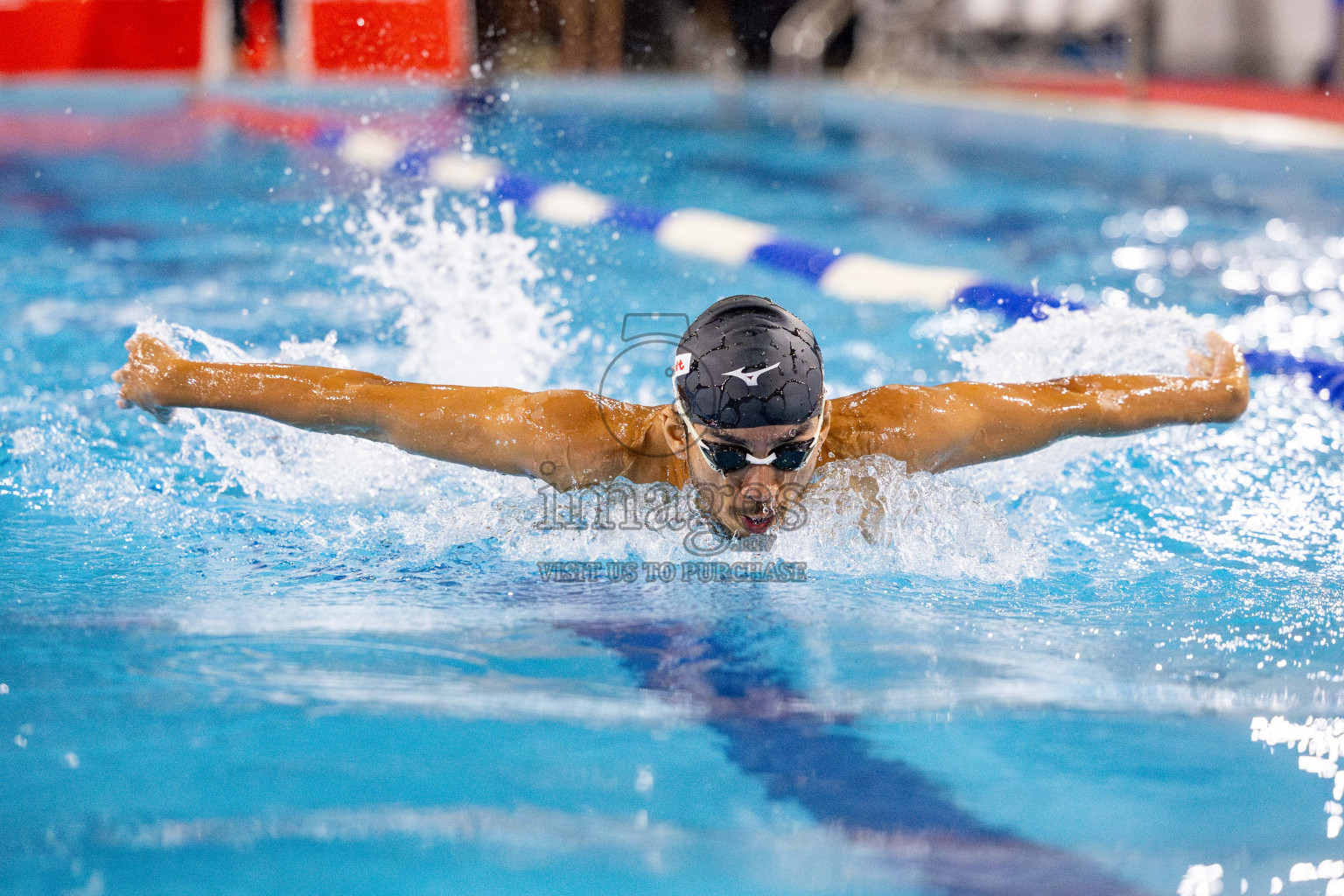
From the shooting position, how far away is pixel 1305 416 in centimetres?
384

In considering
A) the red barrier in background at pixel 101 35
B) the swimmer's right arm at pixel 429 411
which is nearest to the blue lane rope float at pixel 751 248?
the swimmer's right arm at pixel 429 411

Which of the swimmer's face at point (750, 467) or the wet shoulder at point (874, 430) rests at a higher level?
the wet shoulder at point (874, 430)

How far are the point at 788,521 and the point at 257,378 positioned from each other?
1136 millimetres

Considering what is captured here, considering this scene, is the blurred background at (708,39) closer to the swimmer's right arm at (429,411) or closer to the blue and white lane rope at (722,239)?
the blue and white lane rope at (722,239)

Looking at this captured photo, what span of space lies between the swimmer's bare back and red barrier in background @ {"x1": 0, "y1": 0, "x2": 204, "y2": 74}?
9.39 meters

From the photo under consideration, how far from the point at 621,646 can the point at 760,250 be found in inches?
142

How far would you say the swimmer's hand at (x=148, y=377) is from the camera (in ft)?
8.75

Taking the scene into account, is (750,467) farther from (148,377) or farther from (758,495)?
(148,377)

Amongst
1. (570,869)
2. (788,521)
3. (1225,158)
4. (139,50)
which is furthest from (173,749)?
(139,50)

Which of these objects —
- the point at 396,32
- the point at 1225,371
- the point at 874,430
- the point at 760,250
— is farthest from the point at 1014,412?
the point at 396,32

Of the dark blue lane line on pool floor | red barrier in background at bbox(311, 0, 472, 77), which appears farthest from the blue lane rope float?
the dark blue lane line on pool floor

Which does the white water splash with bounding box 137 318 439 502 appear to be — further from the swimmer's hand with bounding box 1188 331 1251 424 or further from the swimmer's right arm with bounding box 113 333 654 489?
the swimmer's hand with bounding box 1188 331 1251 424

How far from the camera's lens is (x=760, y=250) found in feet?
18.6

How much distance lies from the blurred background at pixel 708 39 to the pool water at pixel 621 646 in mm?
5184
